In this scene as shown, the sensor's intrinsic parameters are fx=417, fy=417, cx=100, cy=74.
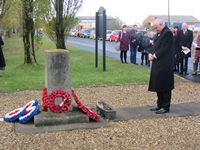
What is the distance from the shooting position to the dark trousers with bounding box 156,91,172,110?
870 cm

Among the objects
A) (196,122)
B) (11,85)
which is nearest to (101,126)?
(196,122)

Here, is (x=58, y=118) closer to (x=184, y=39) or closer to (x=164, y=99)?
(x=164, y=99)

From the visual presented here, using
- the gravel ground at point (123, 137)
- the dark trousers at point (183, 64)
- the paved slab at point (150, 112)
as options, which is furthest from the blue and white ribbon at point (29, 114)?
the dark trousers at point (183, 64)

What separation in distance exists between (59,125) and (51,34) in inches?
845

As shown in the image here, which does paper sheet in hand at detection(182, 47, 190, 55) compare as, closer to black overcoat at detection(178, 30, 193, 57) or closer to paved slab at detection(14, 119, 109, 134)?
black overcoat at detection(178, 30, 193, 57)

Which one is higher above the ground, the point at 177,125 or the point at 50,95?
the point at 50,95

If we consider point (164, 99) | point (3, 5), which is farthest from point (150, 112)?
point (3, 5)

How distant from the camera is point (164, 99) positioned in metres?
8.80

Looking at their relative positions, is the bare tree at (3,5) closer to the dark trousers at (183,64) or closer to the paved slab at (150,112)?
the dark trousers at (183,64)

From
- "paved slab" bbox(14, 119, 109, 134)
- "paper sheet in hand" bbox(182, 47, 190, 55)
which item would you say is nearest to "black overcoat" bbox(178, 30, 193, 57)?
"paper sheet in hand" bbox(182, 47, 190, 55)

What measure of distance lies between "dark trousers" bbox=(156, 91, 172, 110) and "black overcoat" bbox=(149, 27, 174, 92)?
0.16 meters

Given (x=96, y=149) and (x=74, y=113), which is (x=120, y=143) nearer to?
(x=96, y=149)

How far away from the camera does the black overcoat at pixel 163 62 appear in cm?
842

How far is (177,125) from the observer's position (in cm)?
781
